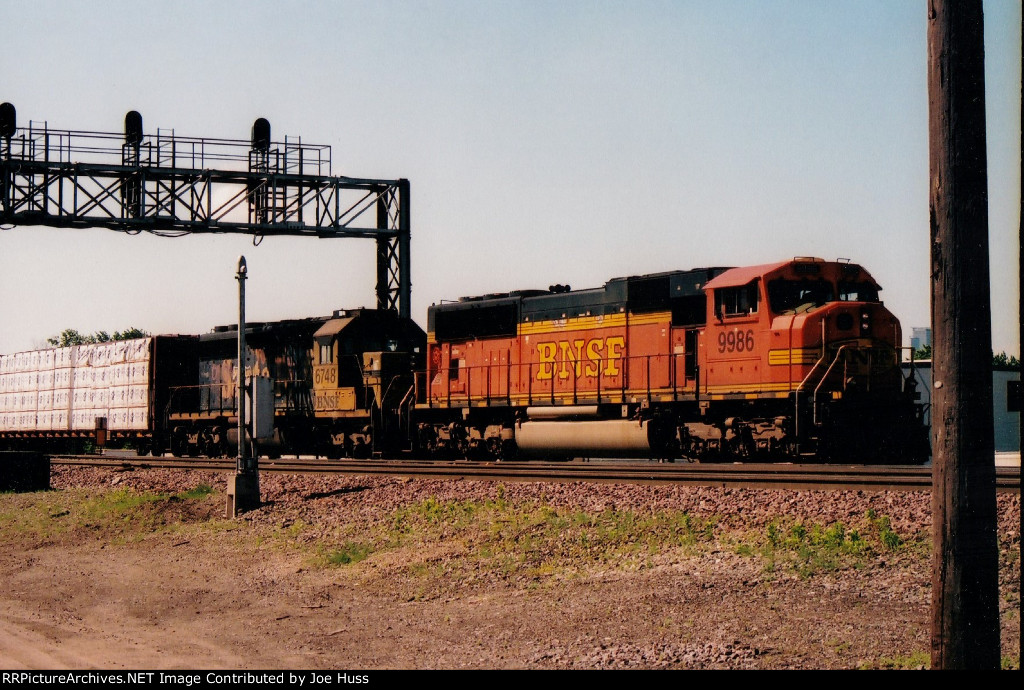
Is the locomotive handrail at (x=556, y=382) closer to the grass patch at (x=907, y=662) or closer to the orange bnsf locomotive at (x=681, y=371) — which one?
the orange bnsf locomotive at (x=681, y=371)

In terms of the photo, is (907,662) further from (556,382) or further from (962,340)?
(556,382)

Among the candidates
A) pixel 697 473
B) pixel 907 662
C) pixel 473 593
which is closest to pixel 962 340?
pixel 907 662

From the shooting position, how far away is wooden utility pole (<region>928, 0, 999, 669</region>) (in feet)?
23.4

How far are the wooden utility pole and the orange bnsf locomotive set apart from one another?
472 inches

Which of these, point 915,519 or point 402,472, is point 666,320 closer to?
point 402,472

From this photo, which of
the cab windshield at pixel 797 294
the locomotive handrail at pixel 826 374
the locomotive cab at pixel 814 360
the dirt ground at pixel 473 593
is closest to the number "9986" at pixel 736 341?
the locomotive cab at pixel 814 360

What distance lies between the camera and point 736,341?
20.7 m

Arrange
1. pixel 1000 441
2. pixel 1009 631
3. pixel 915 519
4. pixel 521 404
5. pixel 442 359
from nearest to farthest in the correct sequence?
pixel 1009 631
pixel 915 519
pixel 521 404
pixel 442 359
pixel 1000 441

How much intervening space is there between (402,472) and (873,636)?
1294 cm

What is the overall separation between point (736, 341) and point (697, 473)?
3.99 metres

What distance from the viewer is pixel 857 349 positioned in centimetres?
1961
